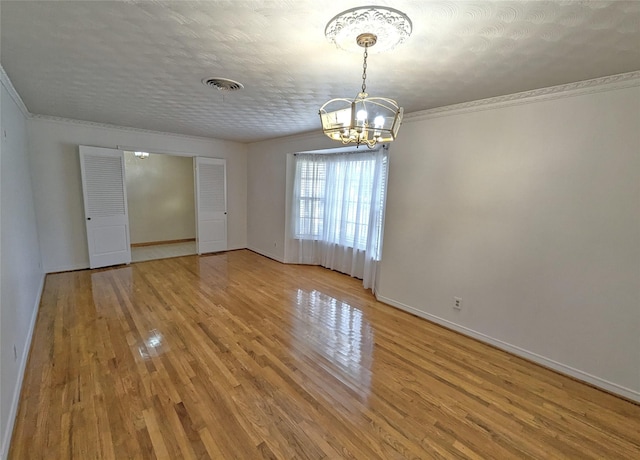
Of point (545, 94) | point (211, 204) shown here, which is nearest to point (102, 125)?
point (211, 204)

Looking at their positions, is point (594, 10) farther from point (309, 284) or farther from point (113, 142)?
point (113, 142)

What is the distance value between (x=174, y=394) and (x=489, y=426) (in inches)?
86.0

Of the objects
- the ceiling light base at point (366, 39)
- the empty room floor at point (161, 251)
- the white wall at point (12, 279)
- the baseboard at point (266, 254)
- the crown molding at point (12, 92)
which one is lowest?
the empty room floor at point (161, 251)

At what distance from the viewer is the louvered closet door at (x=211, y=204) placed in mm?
5680

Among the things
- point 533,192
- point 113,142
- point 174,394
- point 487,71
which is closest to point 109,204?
point 113,142

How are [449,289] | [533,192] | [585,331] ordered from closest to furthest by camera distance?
[585,331]
[533,192]
[449,289]

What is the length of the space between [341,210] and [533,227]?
2813 millimetres

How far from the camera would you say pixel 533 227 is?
2508 mm

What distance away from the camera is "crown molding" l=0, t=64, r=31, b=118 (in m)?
2.34

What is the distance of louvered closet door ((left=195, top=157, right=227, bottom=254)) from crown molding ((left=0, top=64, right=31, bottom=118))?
2.38 metres

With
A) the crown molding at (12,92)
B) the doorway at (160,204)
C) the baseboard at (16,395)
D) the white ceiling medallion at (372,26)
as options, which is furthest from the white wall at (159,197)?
the white ceiling medallion at (372,26)

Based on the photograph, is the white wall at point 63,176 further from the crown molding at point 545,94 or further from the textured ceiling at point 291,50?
the crown molding at point 545,94

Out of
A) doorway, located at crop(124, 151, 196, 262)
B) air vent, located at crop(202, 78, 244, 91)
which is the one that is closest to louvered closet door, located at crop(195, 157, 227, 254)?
doorway, located at crop(124, 151, 196, 262)

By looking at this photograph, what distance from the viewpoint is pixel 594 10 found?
1336 millimetres
